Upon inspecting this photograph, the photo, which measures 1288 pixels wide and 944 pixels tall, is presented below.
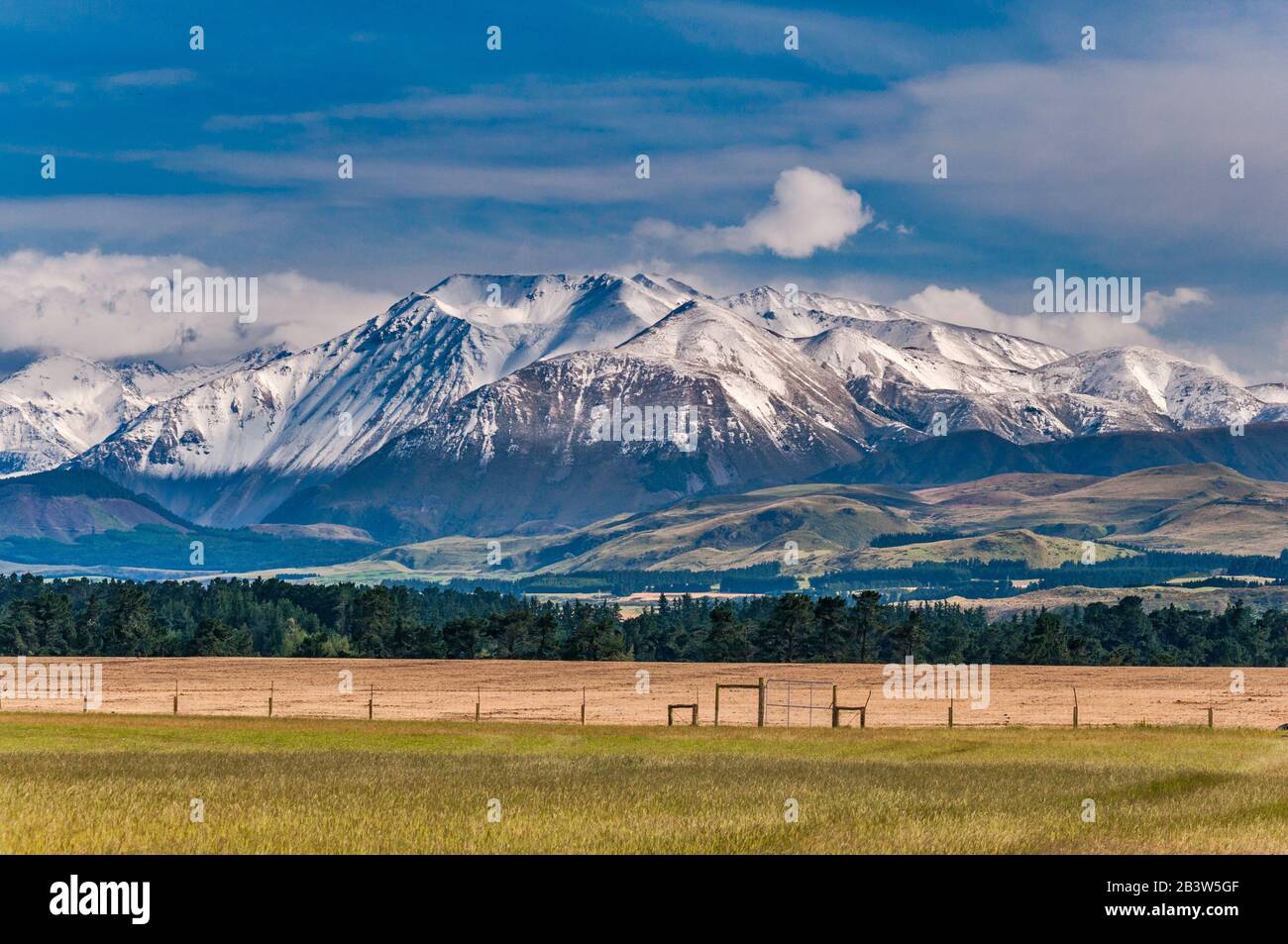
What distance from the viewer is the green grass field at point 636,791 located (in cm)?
4191

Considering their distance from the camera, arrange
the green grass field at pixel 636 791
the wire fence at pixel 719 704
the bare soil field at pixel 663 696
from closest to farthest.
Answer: the green grass field at pixel 636 791
the wire fence at pixel 719 704
the bare soil field at pixel 663 696

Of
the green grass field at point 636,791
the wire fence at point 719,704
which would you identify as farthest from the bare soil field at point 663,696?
the green grass field at point 636,791

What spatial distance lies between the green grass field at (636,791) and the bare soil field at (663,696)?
23.6 m

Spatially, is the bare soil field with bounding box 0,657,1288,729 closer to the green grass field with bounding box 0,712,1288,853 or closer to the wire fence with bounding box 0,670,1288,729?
the wire fence with bounding box 0,670,1288,729

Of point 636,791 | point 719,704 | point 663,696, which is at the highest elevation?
point 636,791

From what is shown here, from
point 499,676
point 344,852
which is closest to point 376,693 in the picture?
point 499,676

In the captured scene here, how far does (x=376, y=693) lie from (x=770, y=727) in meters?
66.5

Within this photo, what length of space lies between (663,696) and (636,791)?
100 meters

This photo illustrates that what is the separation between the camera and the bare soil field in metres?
126

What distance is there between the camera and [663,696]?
157 m

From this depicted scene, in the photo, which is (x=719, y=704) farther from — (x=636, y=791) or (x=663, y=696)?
(x=636, y=791)

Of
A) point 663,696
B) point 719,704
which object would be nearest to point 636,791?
point 719,704

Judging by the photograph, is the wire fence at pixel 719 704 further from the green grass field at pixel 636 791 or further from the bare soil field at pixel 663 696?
the green grass field at pixel 636 791

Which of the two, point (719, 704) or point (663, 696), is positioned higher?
point (719, 704)
